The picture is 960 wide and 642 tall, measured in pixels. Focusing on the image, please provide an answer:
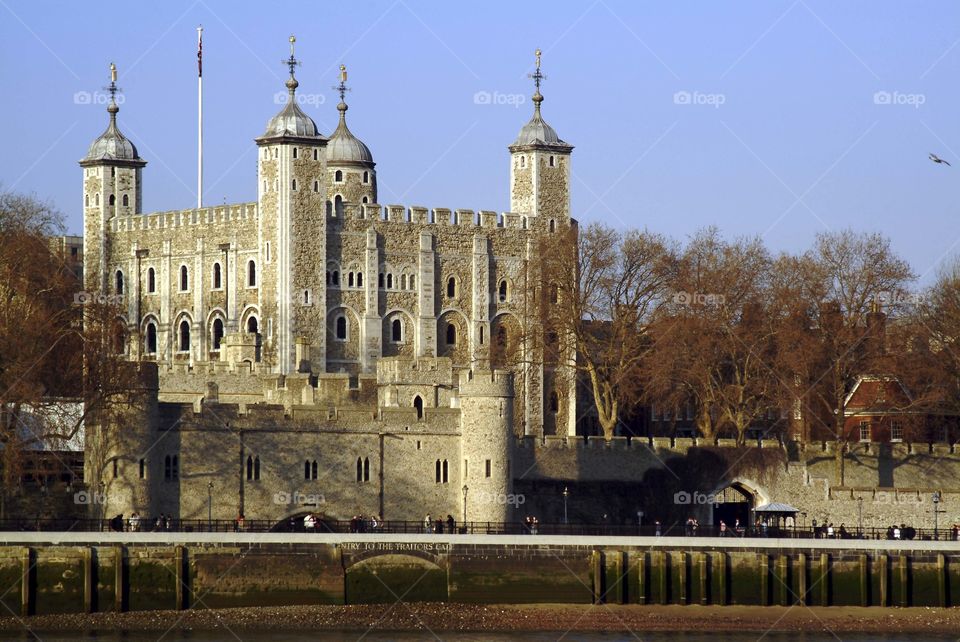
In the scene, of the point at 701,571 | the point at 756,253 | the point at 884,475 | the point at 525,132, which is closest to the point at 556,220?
the point at 525,132

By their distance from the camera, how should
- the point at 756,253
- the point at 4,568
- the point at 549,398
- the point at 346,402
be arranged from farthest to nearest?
1. the point at 549,398
2. the point at 756,253
3. the point at 346,402
4. the point at 4,568

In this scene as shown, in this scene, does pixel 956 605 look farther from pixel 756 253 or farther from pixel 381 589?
pixel 756 253

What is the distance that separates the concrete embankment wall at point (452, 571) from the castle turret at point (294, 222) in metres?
32.8

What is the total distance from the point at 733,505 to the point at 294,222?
20.4 meters

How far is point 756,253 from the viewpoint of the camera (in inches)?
3669

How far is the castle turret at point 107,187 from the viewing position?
350 ft

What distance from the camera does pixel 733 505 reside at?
290 ft

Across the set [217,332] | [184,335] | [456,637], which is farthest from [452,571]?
[184,335]

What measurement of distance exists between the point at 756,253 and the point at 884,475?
1095 cm

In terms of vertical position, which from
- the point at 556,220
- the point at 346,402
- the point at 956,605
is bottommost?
the point at 956,605

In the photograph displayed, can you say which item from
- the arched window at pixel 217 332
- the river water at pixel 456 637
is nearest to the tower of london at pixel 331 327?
the arched window at pixel 217 332

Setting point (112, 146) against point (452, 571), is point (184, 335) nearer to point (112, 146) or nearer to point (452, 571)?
point (112, 146)

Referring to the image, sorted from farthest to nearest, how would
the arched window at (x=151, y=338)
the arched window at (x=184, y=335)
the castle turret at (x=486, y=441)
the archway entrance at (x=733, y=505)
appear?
the arched window at (x=151, y=338)
the arched window at (x=184, y=335)
the archway entrance at (x=733, y=505)
the castle turret at (x=486, y=441)

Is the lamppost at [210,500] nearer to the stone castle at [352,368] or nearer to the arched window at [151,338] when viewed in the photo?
the stone castle at [352,368]
